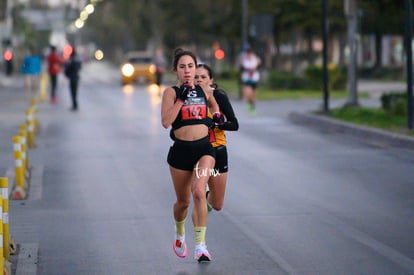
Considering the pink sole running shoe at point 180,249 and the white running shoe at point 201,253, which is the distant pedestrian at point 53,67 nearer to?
the pink sole running shoe at point 180,249

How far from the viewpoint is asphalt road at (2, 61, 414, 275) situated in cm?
933

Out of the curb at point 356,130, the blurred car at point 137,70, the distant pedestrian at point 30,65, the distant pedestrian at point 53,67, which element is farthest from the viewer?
the blurred car at point 137,70

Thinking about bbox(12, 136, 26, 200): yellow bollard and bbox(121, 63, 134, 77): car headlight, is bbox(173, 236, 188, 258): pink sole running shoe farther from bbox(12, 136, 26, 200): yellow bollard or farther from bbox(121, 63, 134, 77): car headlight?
bbox(121, 63, 134, 77): car headlight

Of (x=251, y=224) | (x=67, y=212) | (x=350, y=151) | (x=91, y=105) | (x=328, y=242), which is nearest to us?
(x=328, y=242)

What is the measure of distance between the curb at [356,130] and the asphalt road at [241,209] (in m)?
0.27

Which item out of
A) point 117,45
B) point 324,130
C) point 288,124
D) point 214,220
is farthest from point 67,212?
point 117,45

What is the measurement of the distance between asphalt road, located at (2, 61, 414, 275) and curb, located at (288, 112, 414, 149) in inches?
10.7

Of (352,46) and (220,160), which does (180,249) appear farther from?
(352,46)

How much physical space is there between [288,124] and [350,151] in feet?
23.9

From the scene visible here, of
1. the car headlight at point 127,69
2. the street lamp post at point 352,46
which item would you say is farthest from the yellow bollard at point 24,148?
the car headlight at point 127,69

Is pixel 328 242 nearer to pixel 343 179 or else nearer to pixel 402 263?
pixel 402 263

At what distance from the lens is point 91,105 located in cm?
3697

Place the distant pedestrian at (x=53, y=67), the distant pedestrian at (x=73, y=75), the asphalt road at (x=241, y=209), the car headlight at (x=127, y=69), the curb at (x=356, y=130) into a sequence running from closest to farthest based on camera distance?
the asphalt road at (x=241, y=209) → the curb at (x=356, y=130) → the distant pedestrian at (x=73, y=75) → the distant pedestrian at (x=53, y=67) → the car headlight at (x=127, y=69)

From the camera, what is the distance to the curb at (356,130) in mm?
19641
